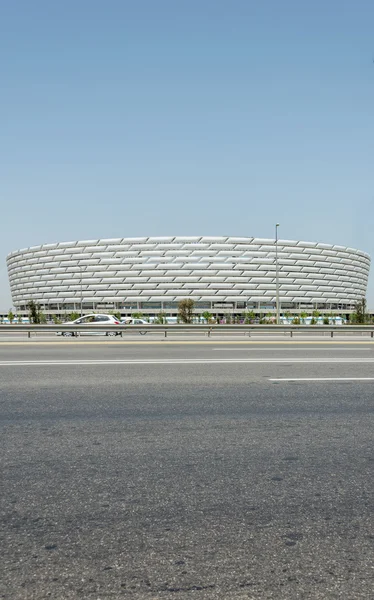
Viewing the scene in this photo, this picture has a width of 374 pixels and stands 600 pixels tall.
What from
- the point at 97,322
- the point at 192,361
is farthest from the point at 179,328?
the point at 192,361

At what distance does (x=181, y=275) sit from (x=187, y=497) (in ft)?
352

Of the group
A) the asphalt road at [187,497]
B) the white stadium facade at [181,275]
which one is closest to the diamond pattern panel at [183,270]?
the white stadium facade at [181,275]

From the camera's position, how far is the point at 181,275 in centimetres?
10988

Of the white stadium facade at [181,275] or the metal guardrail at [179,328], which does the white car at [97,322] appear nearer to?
the metal guardrail at [179,328]

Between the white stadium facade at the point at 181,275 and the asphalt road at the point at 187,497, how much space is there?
10371cm

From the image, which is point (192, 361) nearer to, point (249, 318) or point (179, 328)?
point (179, 328)

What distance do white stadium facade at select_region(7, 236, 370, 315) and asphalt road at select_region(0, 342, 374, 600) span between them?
4083 inches

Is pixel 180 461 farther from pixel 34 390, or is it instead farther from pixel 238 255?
pixel 238 255

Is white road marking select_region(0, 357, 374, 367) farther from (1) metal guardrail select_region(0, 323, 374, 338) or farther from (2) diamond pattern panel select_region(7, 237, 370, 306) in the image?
(2) diamond pattern panel select_region(7, 237, 370, 306)

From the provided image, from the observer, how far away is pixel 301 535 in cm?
243

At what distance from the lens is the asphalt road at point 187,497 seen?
2066 millimetres

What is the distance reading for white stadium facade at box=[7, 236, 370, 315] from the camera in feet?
361

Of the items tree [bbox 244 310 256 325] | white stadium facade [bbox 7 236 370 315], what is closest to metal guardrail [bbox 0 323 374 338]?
tree [bbox 244 310 256 325]

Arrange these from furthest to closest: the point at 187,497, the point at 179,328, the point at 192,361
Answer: the point at 179,328 → the point at 192,361 → the point at 187,497
